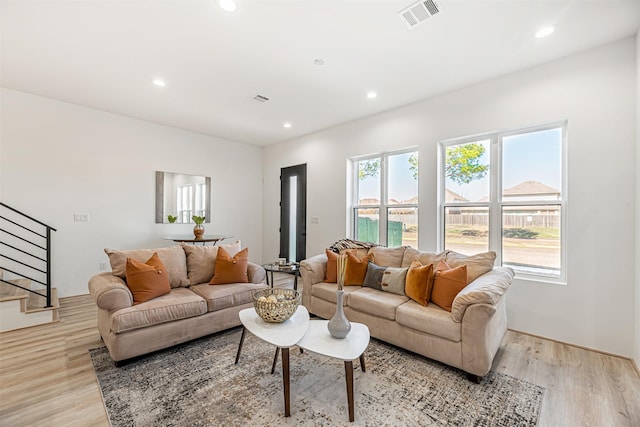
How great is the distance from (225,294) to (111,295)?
3.16 ft

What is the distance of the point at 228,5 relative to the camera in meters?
2.15

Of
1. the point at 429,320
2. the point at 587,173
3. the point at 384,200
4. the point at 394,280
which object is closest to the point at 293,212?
the point at 384,200

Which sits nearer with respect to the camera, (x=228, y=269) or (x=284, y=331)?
(x=284, y=331)

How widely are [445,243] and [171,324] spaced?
3.35 m

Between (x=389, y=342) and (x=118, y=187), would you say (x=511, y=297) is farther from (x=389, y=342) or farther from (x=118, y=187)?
(x=118, y=187)

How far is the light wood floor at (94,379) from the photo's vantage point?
178 cm

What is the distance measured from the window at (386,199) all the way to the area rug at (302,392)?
210cm

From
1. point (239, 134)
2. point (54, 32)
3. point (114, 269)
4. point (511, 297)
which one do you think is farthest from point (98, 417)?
point (239, 134)

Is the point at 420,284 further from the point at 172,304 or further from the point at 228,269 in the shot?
the point at 172,304

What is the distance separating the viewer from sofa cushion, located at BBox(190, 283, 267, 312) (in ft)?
9.23

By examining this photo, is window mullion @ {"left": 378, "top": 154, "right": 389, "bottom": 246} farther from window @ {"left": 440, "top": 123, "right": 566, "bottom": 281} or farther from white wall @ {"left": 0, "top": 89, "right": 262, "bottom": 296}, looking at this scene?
white wall @ {"left": 0, "top": 89, "right": 262, "bottom": 296}

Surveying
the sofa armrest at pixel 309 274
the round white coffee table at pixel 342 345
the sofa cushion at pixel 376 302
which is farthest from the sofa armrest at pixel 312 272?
the round white coffee table at pixel 342 345

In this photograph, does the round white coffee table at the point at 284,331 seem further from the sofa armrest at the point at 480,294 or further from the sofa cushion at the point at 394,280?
the sofa armrest at the point at 480,294

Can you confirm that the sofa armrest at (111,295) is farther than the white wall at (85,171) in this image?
No
